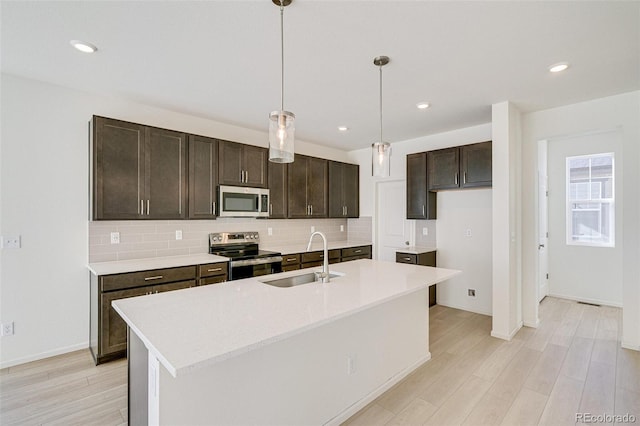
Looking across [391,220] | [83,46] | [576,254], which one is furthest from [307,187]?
[576,254]

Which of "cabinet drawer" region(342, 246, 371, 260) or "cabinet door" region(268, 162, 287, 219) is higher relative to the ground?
"cabinet door" region(268, 162, 287, 219)

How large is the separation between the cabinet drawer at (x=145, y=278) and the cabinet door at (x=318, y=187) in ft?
7.32

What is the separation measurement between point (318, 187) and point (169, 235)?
2340 millimetres

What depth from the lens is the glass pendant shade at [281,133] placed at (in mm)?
1865

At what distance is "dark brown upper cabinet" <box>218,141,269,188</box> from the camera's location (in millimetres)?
3793

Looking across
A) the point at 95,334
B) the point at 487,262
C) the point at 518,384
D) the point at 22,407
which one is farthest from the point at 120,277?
the point at 487,262

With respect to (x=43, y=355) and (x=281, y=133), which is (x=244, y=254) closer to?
(x=43, y=355)

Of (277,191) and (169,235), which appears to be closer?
(169,235)

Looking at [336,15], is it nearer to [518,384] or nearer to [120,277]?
[120,277]

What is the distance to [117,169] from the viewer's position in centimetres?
300

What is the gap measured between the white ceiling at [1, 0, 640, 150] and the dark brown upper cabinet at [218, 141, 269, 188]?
1.78ft

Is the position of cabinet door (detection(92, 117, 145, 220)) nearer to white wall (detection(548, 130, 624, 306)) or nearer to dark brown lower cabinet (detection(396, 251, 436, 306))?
dark brown lower cabinet (detection(396, 251, 436, 306))

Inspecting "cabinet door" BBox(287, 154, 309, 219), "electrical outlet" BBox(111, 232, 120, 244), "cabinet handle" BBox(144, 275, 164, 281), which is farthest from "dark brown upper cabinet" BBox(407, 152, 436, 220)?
"electrical outlet" BBox(111, 232, 120, 244)

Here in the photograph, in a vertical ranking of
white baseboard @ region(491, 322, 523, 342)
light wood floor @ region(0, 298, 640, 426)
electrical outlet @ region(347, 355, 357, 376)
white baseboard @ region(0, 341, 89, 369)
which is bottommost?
light wood floor @ region(0, 298, 640, 426)
